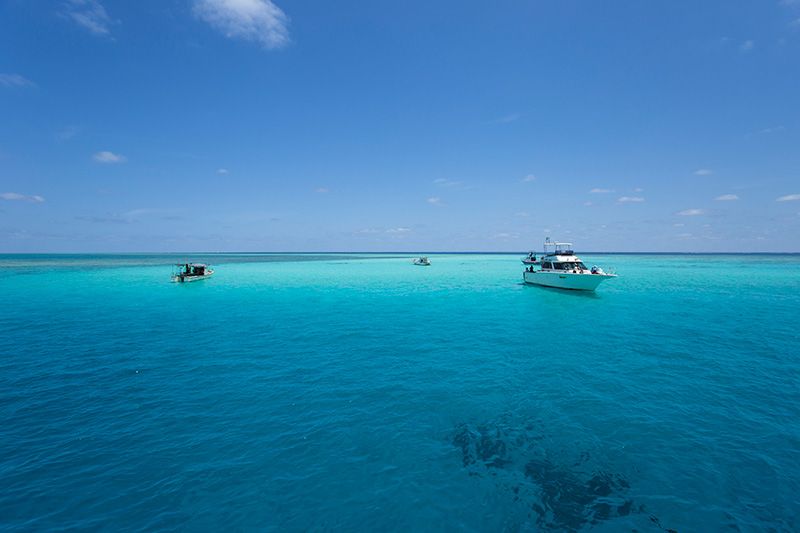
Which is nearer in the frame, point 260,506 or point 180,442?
Result: point 260,506

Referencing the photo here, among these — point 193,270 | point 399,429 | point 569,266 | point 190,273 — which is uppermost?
point 569,266

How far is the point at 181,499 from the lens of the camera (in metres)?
8.70

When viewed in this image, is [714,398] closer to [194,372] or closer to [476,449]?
[476,449]

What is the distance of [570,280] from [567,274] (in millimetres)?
959

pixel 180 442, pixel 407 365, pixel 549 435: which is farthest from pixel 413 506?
pixel 407 365

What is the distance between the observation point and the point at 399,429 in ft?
39.5

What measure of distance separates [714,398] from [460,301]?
1115 inches

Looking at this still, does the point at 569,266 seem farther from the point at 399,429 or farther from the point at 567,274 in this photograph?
the point at 399,429

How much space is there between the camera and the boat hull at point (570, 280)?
4575 cm

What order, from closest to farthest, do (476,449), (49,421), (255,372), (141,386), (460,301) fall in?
(476,449) < (49,421) < (141,386) < (255,372) < (460,301)

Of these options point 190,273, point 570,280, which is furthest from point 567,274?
point 190,273

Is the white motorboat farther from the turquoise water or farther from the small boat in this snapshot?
the small boat

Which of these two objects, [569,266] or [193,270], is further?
[193,270]

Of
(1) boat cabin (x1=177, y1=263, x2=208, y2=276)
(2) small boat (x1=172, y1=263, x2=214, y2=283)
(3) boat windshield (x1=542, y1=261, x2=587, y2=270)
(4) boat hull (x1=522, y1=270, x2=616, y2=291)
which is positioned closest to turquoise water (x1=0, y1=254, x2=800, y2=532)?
(4) boat hull (x1=522, y1=270, x2=616, y2=291)
